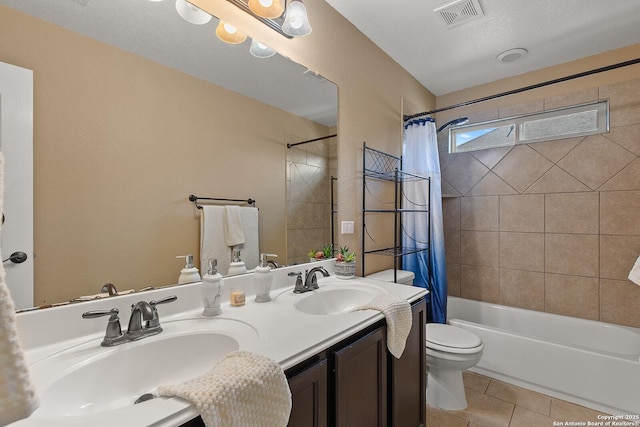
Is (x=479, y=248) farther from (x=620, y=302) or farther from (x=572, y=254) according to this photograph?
(x=620, y=302)

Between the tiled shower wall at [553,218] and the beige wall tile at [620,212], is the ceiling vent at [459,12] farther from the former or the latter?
the beige wall tile at [620,212]

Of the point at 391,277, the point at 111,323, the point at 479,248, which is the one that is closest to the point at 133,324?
the point at 111,323

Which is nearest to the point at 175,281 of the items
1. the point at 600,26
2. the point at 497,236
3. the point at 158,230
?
the point at 158,230

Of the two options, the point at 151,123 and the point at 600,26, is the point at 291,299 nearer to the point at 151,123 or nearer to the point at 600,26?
the point at 151,123

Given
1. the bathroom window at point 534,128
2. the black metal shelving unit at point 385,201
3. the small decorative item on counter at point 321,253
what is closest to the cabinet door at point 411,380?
the black metal shelving unit at point 385,201

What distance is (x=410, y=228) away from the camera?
2463 mm

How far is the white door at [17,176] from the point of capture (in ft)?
2.61

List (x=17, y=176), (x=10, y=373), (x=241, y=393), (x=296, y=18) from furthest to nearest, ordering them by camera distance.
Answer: (x=296, y=18), (x=17, y=176), (x=241, y=393), (x=10, y=373)

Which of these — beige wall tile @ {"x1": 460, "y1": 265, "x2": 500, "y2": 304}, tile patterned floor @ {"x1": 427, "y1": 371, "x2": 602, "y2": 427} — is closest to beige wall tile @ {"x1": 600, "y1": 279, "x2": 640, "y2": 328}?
beige wall tile @ {"x1": 460, "y1": 265, "x2": 500, "y2": 304}

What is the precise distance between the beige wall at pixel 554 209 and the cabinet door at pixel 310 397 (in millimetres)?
2481

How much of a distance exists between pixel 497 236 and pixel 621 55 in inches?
63.9

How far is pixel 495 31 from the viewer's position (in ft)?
6.76

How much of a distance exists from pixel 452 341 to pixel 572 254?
1.44 meters

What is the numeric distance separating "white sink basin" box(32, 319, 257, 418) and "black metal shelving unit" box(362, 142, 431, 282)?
1.19 metres
